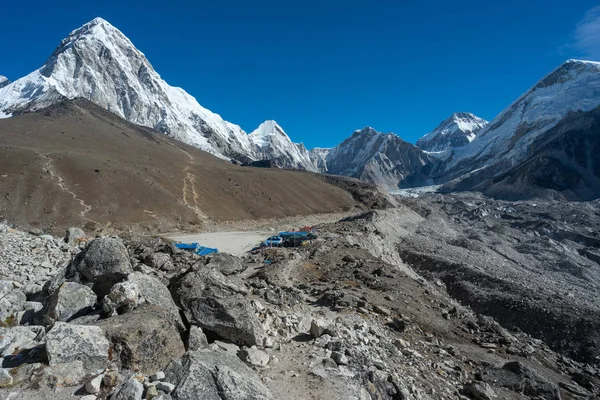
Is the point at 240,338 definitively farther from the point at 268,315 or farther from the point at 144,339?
the point at 144,339

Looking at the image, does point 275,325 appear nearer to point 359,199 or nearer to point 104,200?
point 104,200

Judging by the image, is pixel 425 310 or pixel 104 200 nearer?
pixel 425 310

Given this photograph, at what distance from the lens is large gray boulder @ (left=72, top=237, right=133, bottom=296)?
11539mm

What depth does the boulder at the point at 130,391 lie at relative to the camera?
21.7 ft

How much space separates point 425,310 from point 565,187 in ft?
622

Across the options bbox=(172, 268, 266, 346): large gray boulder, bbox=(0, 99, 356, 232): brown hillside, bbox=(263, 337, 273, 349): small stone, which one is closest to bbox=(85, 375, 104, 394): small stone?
bbox=(172, 268, 266, 346): large gray boulder

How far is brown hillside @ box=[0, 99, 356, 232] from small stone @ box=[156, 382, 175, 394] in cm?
5042

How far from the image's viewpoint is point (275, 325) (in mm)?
12648

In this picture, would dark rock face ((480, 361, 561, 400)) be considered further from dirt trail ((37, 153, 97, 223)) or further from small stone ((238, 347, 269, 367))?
dirt trail ((37, 153, 97, 223))

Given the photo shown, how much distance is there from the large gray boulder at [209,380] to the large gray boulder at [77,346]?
4.65 ft

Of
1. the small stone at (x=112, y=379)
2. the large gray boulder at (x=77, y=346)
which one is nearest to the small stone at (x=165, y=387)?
the small stone at (x=112, y=379)

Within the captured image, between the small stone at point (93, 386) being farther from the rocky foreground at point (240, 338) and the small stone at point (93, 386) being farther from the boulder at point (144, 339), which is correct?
the boulder at point (144, 339)

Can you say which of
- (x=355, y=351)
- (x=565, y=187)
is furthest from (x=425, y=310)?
(x=565, y=187)

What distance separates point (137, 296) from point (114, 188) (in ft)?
198
